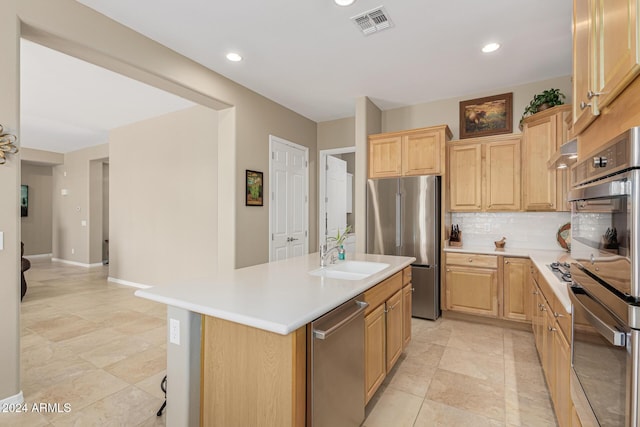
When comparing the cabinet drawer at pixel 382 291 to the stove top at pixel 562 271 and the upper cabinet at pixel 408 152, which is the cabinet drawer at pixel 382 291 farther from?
the upper cabinet at pixel 408 152

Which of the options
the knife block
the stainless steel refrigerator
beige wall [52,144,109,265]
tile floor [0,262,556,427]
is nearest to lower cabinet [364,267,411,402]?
tile floor [0,262,556,427]

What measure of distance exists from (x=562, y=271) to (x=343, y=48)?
8.68ft

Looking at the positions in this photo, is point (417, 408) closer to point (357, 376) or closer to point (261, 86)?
point (357, 376)

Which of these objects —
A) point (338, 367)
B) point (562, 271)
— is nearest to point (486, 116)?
point (562, 271)

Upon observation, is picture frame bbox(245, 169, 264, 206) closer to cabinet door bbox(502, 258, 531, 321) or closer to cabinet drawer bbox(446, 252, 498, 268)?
cabinet drawer bbox(446, 252, 498, 268)

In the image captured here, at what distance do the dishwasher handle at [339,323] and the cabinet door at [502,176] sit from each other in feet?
8.95

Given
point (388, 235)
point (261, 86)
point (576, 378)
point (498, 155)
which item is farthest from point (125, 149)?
point (576, 378)

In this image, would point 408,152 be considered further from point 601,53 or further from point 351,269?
point 601,53

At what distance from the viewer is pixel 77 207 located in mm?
7641

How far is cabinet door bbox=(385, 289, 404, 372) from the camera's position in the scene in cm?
227

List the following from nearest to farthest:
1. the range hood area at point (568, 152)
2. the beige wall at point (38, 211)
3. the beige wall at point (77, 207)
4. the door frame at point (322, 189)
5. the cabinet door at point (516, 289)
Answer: the range hood area at point (568, 152)
the cabinet door at point (516, 289)
the door frame at point (322, 189)
the beige wall at point (77, 207)
the beige wall at point (38, 211)

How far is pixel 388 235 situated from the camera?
399cm

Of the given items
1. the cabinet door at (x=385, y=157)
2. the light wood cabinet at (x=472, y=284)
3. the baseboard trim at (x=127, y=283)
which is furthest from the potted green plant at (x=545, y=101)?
the baseboard trim at (x=127, y=283)

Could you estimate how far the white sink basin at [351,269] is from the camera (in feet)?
7.60
